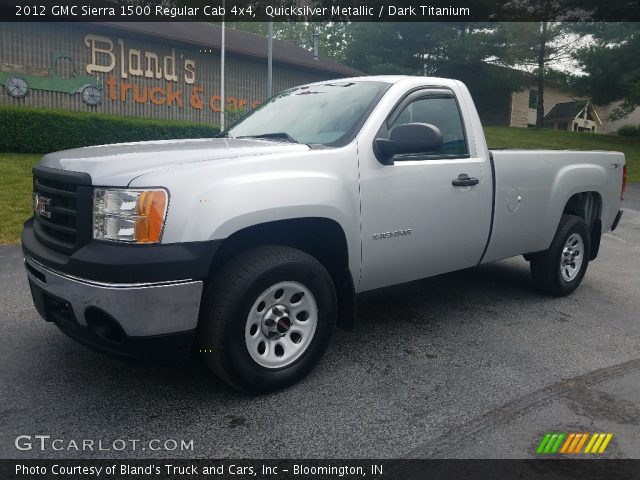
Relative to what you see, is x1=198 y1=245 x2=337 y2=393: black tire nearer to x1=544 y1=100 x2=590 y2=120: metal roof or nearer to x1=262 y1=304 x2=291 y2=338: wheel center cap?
x1=262 y1=304 x2=291 y2=338: wheel center cap

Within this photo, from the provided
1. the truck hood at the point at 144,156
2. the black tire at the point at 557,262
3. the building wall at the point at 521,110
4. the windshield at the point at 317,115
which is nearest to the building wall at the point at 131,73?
the windshield at the point at 317,115

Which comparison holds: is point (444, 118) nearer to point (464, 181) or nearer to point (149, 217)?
point (464, 181)

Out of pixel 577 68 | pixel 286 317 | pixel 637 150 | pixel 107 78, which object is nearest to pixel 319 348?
pixel 286 317

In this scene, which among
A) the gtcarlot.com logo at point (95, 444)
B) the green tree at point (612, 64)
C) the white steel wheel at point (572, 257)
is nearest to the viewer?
the gtcarlot.com logo at point (95, 444)

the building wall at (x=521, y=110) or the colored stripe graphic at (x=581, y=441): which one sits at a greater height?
the building wall at (x=521, y=110)

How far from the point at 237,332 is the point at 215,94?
21.1 m

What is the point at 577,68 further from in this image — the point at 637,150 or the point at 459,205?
the point at 459,205

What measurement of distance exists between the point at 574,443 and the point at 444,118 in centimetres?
264

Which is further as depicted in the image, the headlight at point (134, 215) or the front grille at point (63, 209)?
the front grille at point (63, 209)

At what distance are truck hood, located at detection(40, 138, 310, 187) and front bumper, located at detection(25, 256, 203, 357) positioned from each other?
1.84 feet

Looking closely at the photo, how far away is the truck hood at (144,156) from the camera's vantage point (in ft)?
10.1

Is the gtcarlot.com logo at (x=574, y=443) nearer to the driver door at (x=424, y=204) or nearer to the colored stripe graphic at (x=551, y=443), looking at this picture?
the colored stripe graphic at (x=551, y=443)

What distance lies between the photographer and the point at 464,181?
4430 millimetres

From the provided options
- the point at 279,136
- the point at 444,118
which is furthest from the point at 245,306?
the point at 444,118
